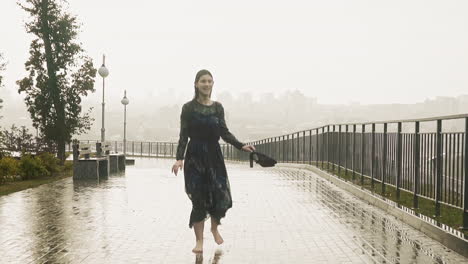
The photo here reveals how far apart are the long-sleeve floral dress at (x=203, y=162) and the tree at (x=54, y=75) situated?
19.9 metres

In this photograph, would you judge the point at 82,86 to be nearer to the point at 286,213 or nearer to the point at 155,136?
the point at 286,213

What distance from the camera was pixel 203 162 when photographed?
7168mm

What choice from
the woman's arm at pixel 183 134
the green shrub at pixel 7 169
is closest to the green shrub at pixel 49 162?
the green shrub at pixel 7 169

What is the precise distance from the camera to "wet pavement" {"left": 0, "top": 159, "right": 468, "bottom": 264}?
23.4 ft

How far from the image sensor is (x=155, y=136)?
17875 centimetres

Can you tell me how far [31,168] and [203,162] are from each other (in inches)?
510

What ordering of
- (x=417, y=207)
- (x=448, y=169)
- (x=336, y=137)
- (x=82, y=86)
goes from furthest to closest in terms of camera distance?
(x=82, y=86) → (x=336, y=137) → (x=417, y=207) → (x=448, y=169)

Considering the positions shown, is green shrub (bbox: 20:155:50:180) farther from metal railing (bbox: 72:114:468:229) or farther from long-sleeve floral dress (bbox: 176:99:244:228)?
long-sleeve floral dress (bbox: 176:99:244:228)

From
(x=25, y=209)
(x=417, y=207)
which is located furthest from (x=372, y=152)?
(x=25, y=209)

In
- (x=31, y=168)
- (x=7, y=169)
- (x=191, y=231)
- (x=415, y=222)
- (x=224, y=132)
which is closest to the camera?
(x=224, y=132)

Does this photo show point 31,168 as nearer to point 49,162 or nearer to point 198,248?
point 49,162

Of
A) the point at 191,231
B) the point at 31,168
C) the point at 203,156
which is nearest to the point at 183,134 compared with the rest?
the point at 203,156

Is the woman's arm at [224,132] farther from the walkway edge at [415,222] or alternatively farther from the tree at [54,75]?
the tree at [54,75]

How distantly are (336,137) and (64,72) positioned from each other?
12209mm
